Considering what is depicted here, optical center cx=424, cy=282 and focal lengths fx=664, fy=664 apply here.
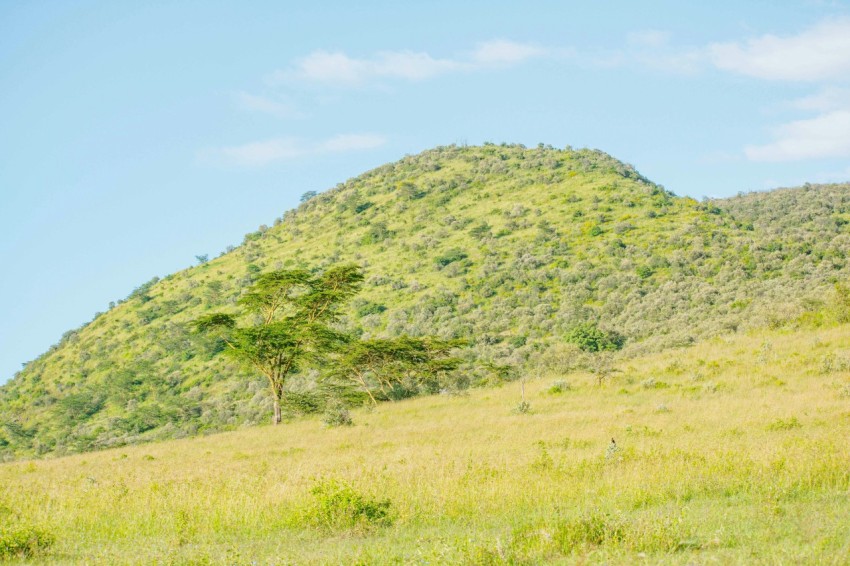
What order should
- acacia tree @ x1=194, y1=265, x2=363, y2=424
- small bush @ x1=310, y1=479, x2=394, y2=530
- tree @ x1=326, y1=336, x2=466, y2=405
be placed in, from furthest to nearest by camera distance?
tree @ x1=326, y1=336, x2=466, y2=405 < acacia tree @ x1=194, y1=265, x2=363, y2=424 < small bush @ x1=310, y1=479, x2=394, y2=530

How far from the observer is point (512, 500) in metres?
10.5

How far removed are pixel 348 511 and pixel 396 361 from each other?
31.9 meters

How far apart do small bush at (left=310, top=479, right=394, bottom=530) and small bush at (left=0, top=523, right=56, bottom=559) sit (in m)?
3.58

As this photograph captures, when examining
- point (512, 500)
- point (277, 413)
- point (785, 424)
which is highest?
point (512, 500)

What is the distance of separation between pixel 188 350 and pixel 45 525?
82253 millimetres

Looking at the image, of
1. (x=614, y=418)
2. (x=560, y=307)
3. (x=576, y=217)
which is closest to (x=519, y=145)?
(x=576, y=217)

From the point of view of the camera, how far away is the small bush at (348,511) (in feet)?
31.5

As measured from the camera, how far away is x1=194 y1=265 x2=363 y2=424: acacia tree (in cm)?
3612

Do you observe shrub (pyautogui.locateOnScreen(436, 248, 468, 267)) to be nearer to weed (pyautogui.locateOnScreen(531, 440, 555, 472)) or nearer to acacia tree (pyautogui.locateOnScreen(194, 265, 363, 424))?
acacia tree (pyautogui.locateOnScreen(194, 265, 363, 424))

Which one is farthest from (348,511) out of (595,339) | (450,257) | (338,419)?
(450,257)

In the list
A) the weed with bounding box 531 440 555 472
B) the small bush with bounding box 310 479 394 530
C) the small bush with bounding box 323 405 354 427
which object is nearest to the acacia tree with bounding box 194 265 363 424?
the small bush with bounding box 323 405 354 427

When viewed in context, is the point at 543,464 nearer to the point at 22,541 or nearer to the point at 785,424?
the point at 785,424

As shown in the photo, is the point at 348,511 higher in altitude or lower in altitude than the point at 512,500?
higher

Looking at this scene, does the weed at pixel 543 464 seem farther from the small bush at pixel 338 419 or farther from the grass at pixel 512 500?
the small bush at pixel 338 419
